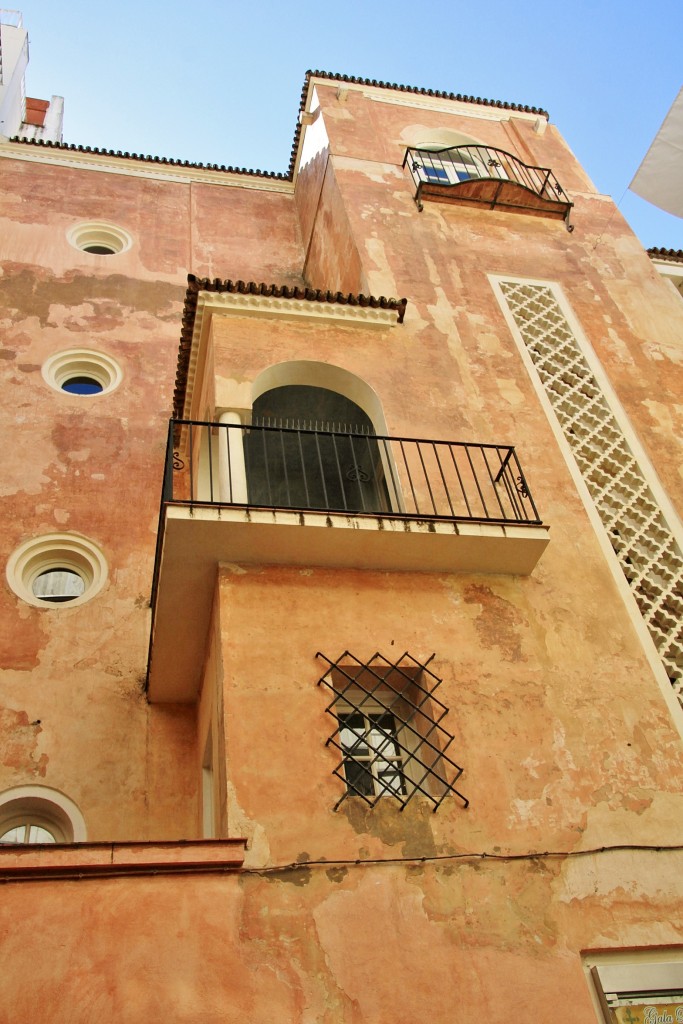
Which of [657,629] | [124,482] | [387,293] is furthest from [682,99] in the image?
[124,482]

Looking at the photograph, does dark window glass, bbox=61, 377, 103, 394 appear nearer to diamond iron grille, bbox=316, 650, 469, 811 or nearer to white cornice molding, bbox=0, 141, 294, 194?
white cornice molding, bbox=0, 141, 294, 194

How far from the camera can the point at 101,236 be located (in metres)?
15.4

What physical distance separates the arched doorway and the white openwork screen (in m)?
2.10

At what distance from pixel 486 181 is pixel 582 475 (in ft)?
18.1

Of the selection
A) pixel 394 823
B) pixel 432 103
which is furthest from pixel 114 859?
pixel 432 103

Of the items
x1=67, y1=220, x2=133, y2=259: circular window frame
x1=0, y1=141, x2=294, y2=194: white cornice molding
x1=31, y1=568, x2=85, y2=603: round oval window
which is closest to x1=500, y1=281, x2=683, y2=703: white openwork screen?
x1=31, y1=568, x2=85, y2=603: round oval window

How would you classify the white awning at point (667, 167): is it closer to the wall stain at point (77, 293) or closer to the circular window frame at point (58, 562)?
the wall stain at point (77, 293)

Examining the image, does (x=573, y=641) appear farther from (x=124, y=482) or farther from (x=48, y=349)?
(x=48, y=349)

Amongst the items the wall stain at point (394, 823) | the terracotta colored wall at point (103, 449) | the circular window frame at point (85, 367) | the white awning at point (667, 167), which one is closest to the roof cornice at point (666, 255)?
the white awning at point (667, 167)

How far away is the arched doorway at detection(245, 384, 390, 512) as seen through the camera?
10000mm

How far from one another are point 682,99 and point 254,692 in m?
8.79

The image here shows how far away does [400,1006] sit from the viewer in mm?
4820

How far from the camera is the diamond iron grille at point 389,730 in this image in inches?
231

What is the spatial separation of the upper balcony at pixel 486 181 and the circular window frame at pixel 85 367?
473 cm
